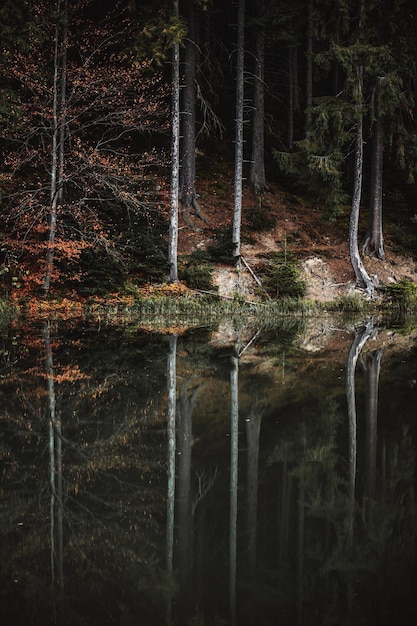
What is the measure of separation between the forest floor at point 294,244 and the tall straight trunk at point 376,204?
18.6 inches

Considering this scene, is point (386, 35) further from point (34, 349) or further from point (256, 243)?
point (34, 349)

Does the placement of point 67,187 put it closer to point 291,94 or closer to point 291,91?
point 291,94

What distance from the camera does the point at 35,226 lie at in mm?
19000

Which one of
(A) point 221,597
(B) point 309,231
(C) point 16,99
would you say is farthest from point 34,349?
(B) point 309,231

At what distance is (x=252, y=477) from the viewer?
16.1 ft

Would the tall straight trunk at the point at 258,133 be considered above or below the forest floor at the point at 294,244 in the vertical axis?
above

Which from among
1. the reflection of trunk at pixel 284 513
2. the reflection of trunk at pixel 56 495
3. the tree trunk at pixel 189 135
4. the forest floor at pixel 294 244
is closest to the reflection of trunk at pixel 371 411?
the reflection of trunk at pixel 284 513

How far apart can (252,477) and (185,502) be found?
2.43 ft

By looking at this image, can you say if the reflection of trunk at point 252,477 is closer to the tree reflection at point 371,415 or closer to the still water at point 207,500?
the still water at point 207,500

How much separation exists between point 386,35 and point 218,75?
36.0 ft

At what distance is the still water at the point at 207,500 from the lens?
3221mm

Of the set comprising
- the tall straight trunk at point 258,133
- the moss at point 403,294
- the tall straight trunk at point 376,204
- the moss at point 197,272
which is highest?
the tall straight trunk at point 258,133

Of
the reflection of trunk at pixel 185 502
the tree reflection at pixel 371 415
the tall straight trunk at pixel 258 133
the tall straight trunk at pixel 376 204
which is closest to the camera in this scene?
the reflection of trunk at pixel 185 502

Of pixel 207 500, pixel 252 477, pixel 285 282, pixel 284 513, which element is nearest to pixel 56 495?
pixel 207 500
